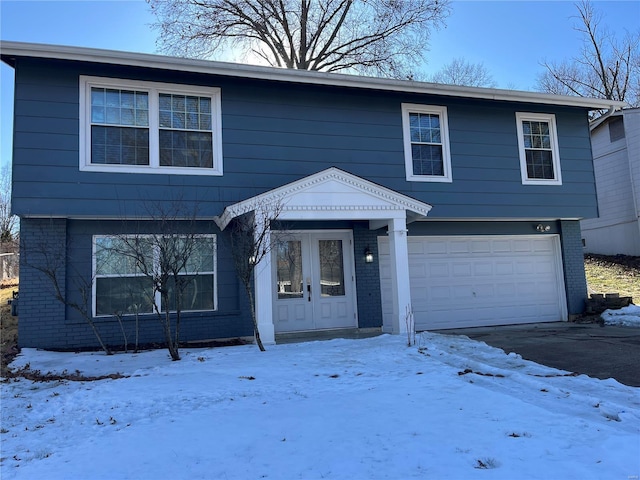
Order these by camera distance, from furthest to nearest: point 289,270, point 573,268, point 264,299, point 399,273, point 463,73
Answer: point 463,73
point 573,268
point 289,270
point 399,273
point 264,299

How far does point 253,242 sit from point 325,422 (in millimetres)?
3959

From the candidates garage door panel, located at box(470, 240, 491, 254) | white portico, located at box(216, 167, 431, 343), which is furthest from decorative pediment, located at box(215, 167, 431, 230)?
garage door panel, located at box(470, 240, 491, 254)

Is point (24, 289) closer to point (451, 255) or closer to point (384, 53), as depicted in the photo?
point (451, 255)

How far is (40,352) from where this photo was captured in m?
7.41

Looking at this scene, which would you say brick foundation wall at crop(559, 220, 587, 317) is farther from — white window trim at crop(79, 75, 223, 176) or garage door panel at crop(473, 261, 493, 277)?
white window trim at crop(79, 75, 223, 176)

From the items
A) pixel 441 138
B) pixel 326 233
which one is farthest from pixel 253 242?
pixel 441 138

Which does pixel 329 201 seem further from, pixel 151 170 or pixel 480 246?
pixel 480 246

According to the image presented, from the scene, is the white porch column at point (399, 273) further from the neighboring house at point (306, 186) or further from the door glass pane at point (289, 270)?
the door glass pane at point (289, 270)

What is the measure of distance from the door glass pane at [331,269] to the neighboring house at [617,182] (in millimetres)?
12102

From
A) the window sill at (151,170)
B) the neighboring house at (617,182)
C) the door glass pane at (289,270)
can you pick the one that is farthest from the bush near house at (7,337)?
the neighboring house at (617,182)

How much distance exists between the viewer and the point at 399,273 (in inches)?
337

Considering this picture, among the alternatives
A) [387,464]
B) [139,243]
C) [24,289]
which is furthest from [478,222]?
[24,289]

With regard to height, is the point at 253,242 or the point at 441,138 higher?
the point at 441,138

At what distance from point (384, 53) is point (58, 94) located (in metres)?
14.1
